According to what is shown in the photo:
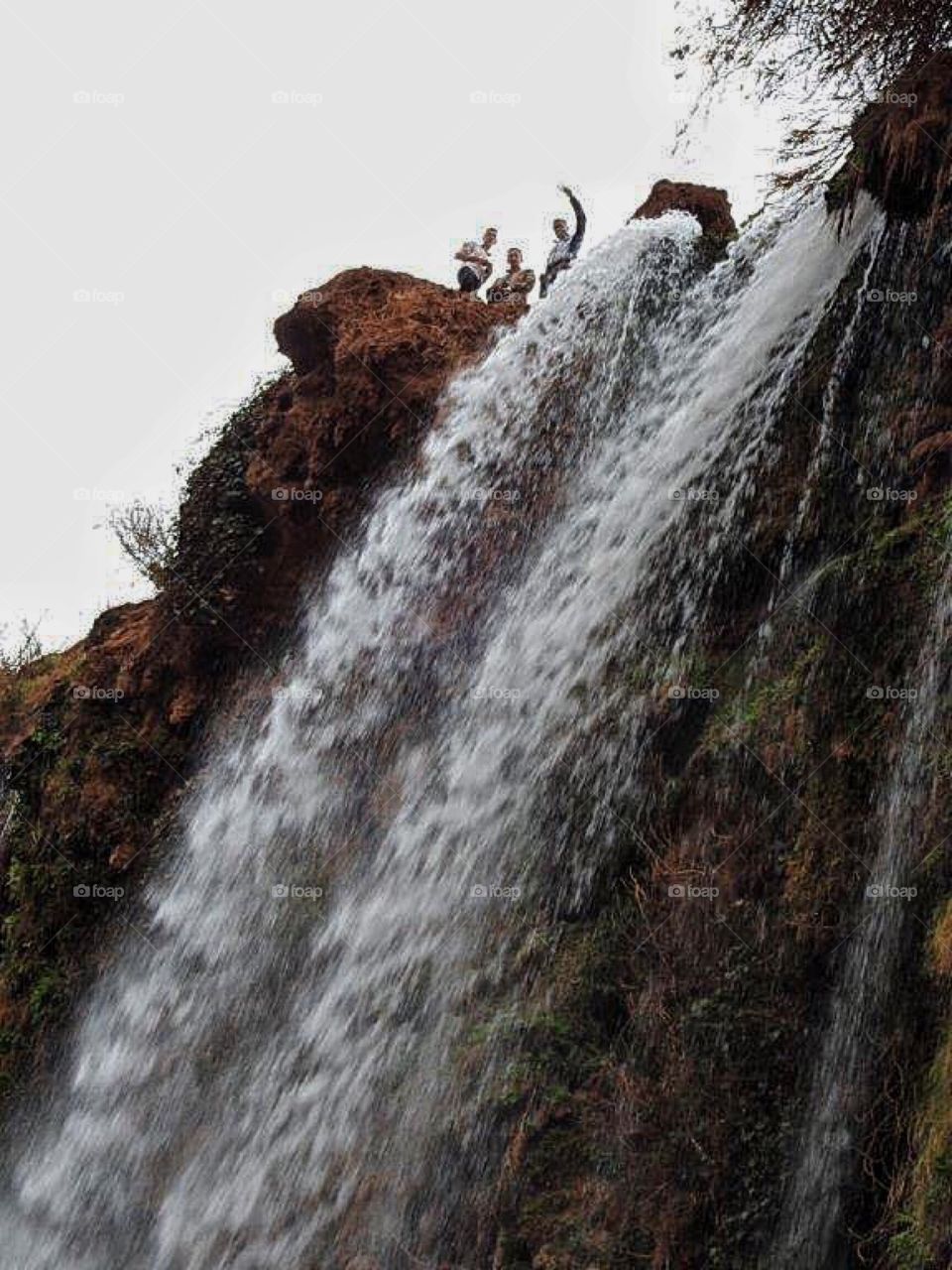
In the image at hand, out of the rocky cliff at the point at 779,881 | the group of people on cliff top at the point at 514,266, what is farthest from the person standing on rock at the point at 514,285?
the rocky cliff at the point at 779,881

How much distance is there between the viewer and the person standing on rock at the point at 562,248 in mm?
12141

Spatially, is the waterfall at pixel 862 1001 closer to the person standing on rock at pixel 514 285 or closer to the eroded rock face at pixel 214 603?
the eroded rock face at pixel 214 603

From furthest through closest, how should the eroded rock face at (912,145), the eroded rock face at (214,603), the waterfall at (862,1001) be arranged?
the eroded rock face at (214,603) → the eroded rock face at (912,145) → the waterfall at (862,1001)

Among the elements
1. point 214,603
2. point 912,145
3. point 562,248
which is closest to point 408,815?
point 214,603

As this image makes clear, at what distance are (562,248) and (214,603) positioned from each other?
16.5ft

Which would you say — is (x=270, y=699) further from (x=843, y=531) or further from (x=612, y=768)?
(x=843, y=531)

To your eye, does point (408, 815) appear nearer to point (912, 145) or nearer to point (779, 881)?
point (779, 881)

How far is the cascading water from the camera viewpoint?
5645 mm

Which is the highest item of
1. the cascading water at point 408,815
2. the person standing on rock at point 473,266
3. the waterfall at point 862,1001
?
the person standing on rock at point 473,266

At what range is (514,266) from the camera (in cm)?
1247

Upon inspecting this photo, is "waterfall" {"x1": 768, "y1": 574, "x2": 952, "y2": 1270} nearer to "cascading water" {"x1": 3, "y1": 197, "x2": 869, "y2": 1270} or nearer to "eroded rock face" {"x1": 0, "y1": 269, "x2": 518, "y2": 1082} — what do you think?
"cascading water" {"x1": 3, "y1": 197, "x2": 869, "y2": 1270}

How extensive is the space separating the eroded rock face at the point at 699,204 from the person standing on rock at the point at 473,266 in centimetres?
176

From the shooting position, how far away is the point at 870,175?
6.80 m

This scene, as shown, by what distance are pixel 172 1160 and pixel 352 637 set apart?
3.82m
